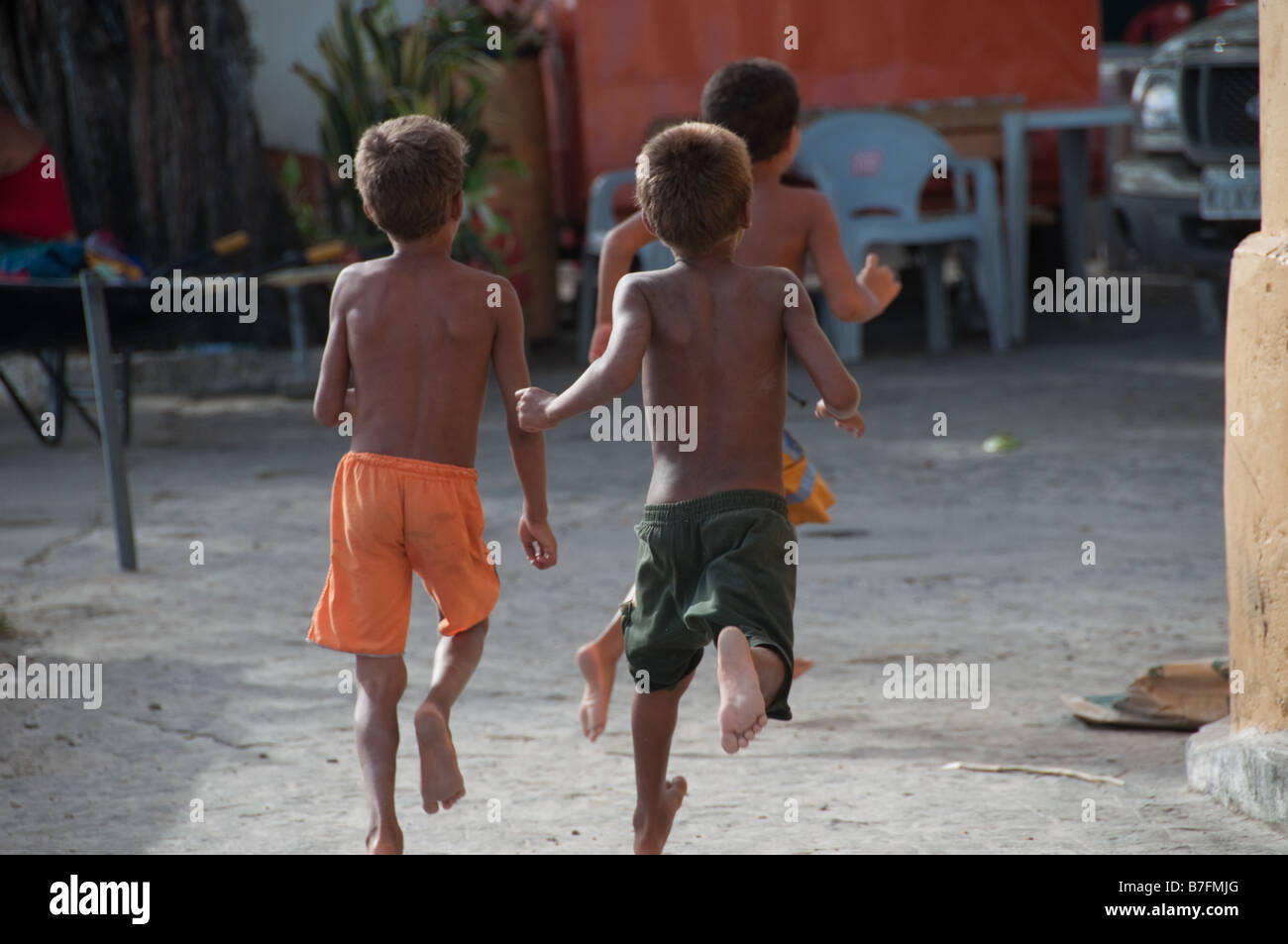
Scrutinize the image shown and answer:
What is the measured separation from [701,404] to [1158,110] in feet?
18.5

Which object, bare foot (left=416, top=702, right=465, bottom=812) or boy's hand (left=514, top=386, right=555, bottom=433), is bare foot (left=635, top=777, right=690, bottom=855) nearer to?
bare foot (left=416, top=702, right=465, bottom=812)

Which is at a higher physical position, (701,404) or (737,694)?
(701,404)

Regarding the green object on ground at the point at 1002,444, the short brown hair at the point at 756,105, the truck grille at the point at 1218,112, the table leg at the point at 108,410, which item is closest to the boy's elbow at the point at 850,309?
the short brown hair at the point at 756,105

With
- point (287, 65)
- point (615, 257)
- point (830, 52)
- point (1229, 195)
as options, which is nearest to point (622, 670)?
point (615, 257)

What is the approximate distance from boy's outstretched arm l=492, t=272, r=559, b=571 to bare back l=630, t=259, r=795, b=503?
10.6 inches

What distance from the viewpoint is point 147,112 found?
10219 millimetres

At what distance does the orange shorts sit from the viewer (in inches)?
117

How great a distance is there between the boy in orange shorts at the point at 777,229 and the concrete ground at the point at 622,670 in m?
0.44

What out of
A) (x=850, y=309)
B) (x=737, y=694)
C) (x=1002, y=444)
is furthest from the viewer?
(x=1002, y=444)

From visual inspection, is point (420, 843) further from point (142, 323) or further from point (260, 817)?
point (142, 323)

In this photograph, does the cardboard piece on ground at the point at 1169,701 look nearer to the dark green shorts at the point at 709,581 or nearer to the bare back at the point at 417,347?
the dark green shorts at the point at 709,581

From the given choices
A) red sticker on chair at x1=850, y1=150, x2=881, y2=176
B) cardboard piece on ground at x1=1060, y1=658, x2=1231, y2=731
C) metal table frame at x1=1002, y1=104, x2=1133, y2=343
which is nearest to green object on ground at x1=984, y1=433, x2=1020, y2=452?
red sticker on chair at x1=850, y1=150, x2=881, y2=176

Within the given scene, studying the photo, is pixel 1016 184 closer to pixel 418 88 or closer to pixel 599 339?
pixel 418 88

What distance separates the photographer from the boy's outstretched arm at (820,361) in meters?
2.80
